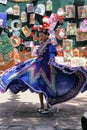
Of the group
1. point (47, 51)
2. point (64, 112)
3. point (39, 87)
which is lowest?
point (64, 112)

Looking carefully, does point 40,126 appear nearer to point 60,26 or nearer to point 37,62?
point 37,62

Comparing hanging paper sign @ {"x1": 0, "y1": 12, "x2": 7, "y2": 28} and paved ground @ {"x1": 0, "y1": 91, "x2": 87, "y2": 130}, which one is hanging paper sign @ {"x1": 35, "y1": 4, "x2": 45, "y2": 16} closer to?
hanging paper sign @ {"x1": 0, "y1": 12, "x2": 7, "y2": 28}

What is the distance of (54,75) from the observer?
870 cm

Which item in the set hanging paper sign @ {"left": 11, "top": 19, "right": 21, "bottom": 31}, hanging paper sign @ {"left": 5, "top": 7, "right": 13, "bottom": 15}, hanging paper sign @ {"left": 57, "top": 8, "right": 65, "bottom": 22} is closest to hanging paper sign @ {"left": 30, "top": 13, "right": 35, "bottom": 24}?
hanging paper sign @ {"left": 11, "top": 19, "right": 21, "bottom": 31}

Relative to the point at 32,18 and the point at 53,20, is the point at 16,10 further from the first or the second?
the point at 53,20

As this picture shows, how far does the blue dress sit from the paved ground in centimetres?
39

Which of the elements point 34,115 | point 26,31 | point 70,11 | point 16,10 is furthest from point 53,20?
point 34,115

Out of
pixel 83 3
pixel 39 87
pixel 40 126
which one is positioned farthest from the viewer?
pixel 83 3

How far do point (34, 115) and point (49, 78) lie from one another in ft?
2.48

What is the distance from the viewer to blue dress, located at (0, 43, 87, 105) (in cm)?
859

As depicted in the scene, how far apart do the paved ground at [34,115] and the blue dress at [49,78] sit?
386 millimetres

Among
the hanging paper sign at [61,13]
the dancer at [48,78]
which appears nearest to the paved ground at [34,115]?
the dancer at [48,78]

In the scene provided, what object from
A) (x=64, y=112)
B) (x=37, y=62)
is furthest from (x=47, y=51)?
(x=64, y=112)

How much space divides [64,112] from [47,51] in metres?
1.27
